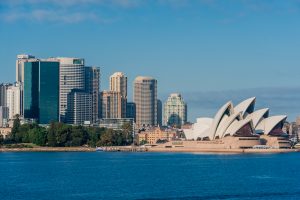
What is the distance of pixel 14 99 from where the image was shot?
6147 inches

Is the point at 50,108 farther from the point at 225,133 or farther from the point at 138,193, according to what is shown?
the point at 138,193

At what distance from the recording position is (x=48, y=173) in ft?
166

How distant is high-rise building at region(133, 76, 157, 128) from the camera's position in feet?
519

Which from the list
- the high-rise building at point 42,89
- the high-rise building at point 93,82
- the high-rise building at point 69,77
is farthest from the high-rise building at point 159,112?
the high-rise building at point 42,89

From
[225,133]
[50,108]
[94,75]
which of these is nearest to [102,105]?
[94,75]

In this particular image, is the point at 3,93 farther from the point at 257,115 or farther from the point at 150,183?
the point at 150,183

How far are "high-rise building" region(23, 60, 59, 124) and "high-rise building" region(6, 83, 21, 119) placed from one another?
49.2ft

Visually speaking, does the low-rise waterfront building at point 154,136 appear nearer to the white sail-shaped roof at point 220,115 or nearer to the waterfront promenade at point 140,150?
the waterfront promenade at point 140,150

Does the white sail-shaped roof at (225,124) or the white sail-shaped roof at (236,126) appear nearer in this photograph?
the white sail-shaped roof at (236,126)

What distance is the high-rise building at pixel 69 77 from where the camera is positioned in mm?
152250

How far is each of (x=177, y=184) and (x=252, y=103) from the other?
2045 inches

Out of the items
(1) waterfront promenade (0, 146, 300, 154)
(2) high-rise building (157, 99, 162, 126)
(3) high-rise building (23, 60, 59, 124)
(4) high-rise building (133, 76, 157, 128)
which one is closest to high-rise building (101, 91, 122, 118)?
(4) high-rise building (133, 76, 157, 128)

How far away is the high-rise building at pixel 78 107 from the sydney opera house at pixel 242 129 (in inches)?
2019

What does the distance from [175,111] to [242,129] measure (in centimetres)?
8084
